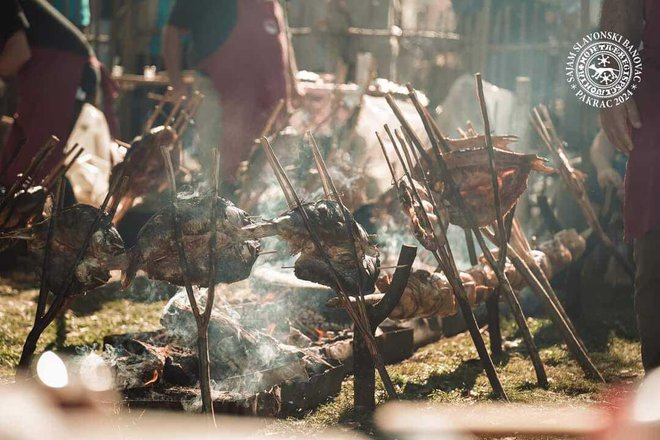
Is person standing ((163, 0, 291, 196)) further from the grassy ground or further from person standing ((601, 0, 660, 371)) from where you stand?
person standing ((601, 0, 660, 371))

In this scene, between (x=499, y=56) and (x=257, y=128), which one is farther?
(x=499, y=56)

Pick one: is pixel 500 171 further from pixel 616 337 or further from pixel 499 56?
pixel 499 56

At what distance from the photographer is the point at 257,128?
8867mm

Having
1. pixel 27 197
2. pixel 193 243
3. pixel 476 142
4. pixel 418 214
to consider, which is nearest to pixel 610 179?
pixel 476 142

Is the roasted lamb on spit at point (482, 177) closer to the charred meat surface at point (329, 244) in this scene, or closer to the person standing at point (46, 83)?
the charred meat surface at point (329, 244)

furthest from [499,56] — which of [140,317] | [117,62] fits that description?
[140,317]

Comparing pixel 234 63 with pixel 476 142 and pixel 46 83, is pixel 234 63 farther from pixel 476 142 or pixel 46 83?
pixel 476 142

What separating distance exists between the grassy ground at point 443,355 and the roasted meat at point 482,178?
1054 millimetres

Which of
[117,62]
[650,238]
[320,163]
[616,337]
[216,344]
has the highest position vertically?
[117,62]

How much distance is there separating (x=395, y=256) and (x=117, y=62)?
6.47m

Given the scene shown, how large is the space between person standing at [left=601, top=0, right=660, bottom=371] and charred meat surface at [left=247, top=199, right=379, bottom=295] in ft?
4.33

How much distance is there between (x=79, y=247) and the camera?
15.3ft

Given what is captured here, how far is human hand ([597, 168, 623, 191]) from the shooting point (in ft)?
27.9

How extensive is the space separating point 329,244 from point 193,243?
2.17 feet
